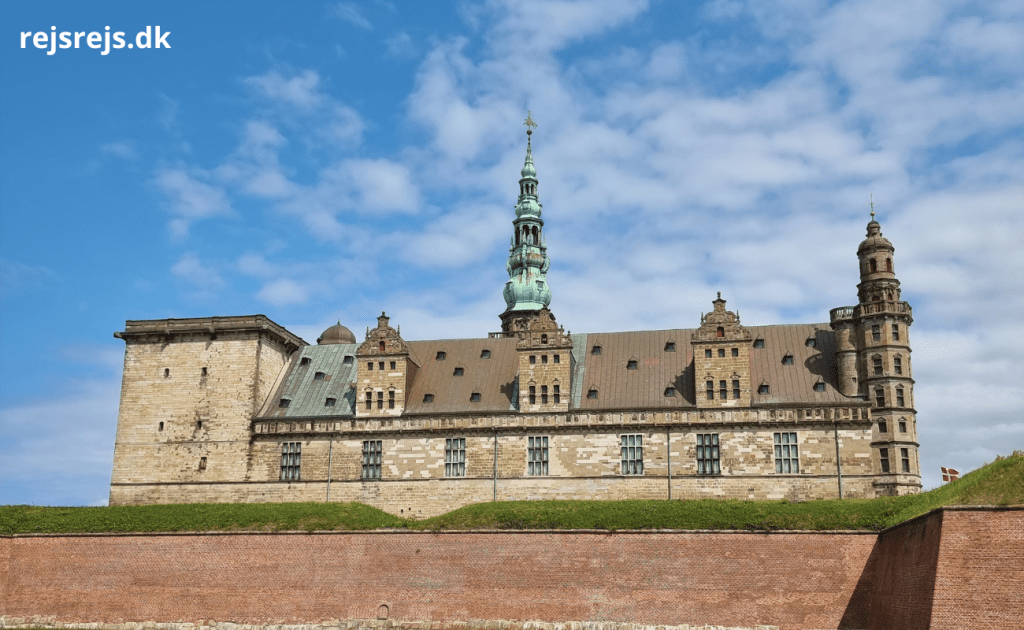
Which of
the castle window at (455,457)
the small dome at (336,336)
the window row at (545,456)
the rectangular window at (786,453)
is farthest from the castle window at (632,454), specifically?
the small dome at (336,336)

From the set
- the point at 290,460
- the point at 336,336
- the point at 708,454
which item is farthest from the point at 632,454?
the point at 336,336

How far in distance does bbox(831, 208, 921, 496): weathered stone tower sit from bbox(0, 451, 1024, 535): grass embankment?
9.71 metres

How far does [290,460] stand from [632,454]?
2040 centimetres

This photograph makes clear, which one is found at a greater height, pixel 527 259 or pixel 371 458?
pixel 527 259

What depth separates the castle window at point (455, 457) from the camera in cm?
5797

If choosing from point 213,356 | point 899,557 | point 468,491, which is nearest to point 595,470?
point 468,491

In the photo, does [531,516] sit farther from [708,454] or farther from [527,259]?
[527,259]

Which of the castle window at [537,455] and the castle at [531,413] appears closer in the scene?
the castle at [531,413]

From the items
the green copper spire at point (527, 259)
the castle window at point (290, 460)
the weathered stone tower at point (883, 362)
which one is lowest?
the castle window at point (290, 460)

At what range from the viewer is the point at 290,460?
5994 cm

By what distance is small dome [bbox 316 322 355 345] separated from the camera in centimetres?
7412

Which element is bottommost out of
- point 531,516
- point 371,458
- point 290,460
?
point 531,516

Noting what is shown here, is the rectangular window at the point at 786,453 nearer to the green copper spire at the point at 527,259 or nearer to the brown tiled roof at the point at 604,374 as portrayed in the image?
the brown tiled roof at the point at 604,374

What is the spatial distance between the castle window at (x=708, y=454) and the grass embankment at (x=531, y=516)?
7792mm
